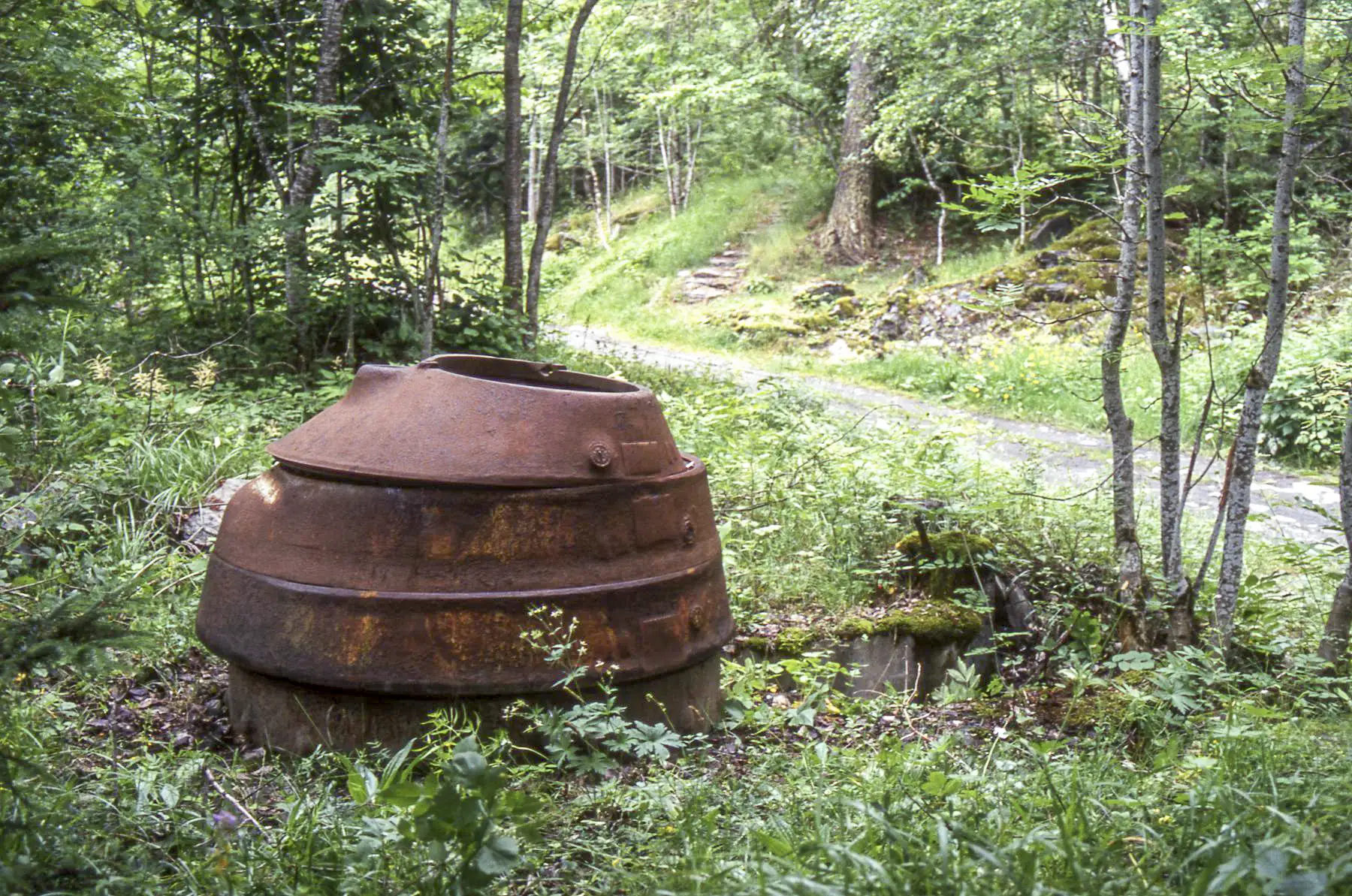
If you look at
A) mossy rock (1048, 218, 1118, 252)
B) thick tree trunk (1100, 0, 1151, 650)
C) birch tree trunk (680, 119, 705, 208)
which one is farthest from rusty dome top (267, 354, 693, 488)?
birch tree trunk (680, 119, 705, 208)

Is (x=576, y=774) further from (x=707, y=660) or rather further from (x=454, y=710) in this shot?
(x=707, y=660)

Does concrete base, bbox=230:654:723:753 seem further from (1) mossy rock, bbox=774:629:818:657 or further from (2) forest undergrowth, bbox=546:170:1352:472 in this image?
(2) forest undergrowth, bbox=546:170:1352:472

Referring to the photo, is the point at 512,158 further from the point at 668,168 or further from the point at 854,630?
the point at 668,168

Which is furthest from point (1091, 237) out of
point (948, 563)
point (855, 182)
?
point (948, 563)

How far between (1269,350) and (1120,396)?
21.3 inches

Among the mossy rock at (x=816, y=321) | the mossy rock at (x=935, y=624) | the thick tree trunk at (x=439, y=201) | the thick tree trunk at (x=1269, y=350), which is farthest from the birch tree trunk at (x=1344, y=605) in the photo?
the mossy rock at (x=816, y=321)

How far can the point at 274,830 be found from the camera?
8.91 feet

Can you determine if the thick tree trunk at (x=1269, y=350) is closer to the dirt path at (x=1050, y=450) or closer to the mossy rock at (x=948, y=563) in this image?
the dirt path at (x=1050, y=450)

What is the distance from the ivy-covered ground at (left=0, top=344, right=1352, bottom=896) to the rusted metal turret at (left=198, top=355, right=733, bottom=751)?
0.15 meters

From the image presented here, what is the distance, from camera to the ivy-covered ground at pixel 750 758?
7.23 ft

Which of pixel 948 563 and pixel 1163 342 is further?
pixel 948 563

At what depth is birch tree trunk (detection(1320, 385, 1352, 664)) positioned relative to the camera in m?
4.05

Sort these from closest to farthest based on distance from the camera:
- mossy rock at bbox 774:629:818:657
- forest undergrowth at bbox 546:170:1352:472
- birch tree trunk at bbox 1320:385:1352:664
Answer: birch tree trunk at bbox 1320:385:1352:664, mossy rock at bbox 774:629:818:657, forest undergrowth at bbox 546:170:1352:472

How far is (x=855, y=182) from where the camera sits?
18.9m
